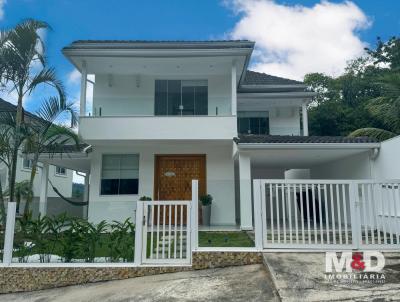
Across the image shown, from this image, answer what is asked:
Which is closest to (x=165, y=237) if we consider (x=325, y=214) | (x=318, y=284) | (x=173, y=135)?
(x=318, y=284)

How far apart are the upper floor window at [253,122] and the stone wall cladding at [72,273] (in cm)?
977

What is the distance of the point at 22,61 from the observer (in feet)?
28.8

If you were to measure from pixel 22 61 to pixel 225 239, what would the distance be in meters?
7.32

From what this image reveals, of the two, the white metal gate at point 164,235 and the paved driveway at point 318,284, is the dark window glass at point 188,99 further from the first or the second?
the paved driveway at point 318,284

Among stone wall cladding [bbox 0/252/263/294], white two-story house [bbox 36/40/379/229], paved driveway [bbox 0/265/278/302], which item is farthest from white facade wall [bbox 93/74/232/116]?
paved driveway [bbox 0/265/278/302]

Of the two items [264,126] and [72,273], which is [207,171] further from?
[72,273]

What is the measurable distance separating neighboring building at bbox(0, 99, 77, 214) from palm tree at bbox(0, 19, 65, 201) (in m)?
0.91

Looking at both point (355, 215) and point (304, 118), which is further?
point (304, 118)

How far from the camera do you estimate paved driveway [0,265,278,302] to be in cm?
525

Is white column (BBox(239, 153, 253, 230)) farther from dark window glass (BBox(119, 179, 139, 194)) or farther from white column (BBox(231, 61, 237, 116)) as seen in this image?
dark window glass (BBox(119, 179, 139, 194))

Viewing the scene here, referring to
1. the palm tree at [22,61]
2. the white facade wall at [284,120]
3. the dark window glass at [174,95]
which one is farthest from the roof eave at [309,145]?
the palm tree at [22,61]

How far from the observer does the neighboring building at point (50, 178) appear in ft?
41.3

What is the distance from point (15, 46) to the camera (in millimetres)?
8742

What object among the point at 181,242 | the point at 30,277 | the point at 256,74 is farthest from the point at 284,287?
the point at 256,74
